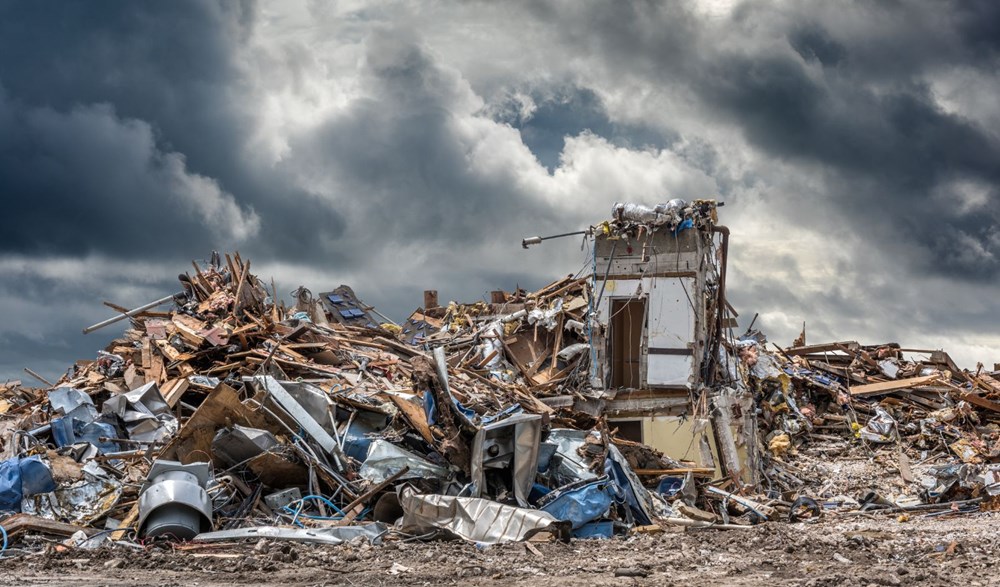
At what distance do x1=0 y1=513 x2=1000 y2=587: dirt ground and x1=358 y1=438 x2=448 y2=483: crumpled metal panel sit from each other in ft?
5.79

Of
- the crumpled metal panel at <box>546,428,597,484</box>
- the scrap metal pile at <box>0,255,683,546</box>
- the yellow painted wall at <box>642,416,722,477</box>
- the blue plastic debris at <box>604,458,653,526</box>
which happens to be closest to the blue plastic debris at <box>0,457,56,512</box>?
the scrap metal pile at <box>0,255,683,546</box>

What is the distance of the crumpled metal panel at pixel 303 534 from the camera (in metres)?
10.4

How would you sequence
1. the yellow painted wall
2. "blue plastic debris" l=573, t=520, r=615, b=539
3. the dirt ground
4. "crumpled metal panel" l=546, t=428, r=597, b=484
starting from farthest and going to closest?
1. the yellow painted wall
2. "crumpled metal panel" l=546, t=428, r=597, b=484
3. "blue plastic debris" l=573, t=520, r=615, b=539
4. the dirt ground

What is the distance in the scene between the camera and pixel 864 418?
22188mm

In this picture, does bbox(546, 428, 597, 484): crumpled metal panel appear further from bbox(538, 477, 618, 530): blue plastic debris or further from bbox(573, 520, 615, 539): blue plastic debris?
bbox(573, 520, 615, 539): blue plastic debris

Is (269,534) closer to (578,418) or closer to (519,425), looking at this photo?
(519,425)

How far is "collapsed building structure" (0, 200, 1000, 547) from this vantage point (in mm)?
11523

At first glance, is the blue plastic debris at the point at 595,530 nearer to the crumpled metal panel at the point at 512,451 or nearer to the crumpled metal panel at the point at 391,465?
the crumpled metal panel at the point at 512,451

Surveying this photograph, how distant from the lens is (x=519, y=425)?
11641mm

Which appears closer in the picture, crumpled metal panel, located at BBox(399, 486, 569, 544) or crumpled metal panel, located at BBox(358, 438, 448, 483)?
crumpled metal panel, located at BBox(399, 486, 569, 544)

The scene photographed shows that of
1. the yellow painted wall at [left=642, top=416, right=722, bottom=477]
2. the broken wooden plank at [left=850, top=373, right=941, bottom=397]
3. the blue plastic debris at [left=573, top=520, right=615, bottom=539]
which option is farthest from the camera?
the broken wooden plank at [left=850, top=373, right=941, bottom=397]

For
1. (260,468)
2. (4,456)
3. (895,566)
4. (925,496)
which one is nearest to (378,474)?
(260,468)

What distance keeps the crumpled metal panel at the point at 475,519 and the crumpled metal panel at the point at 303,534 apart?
0.48 meters

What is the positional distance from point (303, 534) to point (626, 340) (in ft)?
37.0
